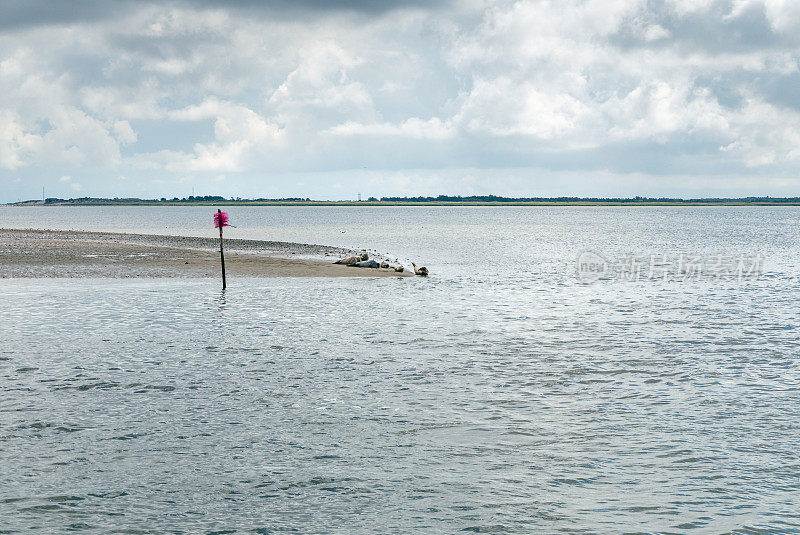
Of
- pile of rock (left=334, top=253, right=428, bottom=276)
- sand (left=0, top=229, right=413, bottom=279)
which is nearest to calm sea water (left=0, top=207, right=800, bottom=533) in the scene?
sand (left=0, top=229, right=413, bottom=279)

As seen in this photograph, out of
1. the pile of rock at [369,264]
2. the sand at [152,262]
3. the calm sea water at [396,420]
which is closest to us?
the calm sea water at [396,420]

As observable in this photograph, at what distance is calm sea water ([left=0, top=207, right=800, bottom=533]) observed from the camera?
10203 mm

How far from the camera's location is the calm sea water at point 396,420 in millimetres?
10203

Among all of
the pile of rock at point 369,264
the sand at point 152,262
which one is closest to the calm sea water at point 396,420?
the sand at point 152,262

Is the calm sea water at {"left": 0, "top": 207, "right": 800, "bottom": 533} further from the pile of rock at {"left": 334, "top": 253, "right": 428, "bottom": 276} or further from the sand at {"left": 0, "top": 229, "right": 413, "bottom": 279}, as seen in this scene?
the pile of rock at {"left": 334, "top": 253, "right": 428, "bottom": 276}

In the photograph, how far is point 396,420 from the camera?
48.1 ft

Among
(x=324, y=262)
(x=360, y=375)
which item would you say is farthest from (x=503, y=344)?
(x=324, y=262)

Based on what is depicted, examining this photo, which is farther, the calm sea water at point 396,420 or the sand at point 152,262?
the sand at point 152,262

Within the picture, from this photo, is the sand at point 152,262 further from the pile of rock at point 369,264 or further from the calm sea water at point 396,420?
the calm sea water at point 396,420

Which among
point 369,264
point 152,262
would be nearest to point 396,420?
point 369,264

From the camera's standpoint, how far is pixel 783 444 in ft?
43.1

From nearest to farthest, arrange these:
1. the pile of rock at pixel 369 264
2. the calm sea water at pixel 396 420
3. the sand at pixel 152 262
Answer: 1. the calm sea water at pixel 396 420
2. the sand at pixel 152 262
3. the pile of rock at pixel 369 264

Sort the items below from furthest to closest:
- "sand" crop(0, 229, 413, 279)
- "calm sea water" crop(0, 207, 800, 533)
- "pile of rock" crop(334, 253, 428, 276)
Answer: "pile of rock" crop(334, 253, 428, 276), "sand" crop(0, 229, 413, 279), "calm sea water" crop(0, 207, 800, 533)

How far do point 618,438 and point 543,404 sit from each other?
2.63 metres
